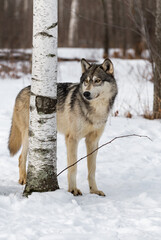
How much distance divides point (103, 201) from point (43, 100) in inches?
45.3

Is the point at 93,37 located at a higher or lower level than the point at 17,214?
higher

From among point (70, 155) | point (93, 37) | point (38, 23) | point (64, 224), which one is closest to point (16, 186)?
point (70, 155)

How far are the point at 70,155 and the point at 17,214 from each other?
1189mm

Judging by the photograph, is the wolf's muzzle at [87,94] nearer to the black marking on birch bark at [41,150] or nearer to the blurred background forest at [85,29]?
the black marking on birch bark at [41,150]

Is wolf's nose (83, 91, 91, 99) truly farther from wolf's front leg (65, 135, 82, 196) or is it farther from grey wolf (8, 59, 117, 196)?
wolf's front leg (65, 135, 82, 196)

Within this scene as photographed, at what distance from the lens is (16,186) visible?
13.6 feet

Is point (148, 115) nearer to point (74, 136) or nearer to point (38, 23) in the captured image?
point (74, 136)

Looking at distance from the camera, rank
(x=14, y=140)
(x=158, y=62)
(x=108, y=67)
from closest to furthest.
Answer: (x=108, y=67), (x=14, y=140), (x=158, y=62)

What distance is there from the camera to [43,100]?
3.41m

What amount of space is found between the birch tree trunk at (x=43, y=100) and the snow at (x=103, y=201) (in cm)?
20

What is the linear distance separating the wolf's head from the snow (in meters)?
1.06

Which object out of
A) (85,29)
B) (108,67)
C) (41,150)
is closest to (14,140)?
(41,150)

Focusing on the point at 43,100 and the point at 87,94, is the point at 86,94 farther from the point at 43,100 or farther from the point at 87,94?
the point at 43,100

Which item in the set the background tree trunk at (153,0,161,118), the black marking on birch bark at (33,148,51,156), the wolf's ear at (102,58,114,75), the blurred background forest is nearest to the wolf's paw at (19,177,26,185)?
the black marking on birch bark at (33,148,51,156)
